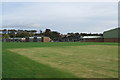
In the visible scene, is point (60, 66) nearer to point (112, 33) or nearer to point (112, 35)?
point (112, 33)

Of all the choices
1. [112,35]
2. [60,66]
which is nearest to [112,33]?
[112,35]

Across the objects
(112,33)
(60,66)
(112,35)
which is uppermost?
(112,33)

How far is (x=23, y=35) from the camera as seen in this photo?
133250mm

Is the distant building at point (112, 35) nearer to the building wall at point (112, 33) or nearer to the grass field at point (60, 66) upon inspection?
the building wall at point (112, 33)

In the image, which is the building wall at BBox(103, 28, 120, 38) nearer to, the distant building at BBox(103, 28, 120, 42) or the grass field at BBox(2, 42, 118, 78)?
the distant building at BBox(103, 28, 120, 42)

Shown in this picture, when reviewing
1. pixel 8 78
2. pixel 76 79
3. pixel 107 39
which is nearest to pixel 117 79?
pixel 76 79

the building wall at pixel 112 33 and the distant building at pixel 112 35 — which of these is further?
the building wall at pixel 112 33

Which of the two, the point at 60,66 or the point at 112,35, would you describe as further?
the point at 112,35

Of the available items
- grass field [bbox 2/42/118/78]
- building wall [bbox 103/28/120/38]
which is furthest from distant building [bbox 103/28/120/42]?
grass field [bbox 2/42/118/78]

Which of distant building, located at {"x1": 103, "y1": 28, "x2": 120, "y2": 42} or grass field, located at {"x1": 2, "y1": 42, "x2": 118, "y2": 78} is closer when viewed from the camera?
grass field, located at {"x1": 2, "y1": 42, "x2": 118, "y2": 78}

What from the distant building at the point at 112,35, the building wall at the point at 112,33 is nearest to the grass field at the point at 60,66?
the distant building at the point at 112,35

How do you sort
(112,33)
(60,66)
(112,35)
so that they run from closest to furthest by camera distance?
(60,66) < (112,33) < (112,35)

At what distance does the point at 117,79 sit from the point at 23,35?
129 m

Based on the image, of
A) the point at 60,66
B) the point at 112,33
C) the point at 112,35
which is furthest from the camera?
the point at 112,35
